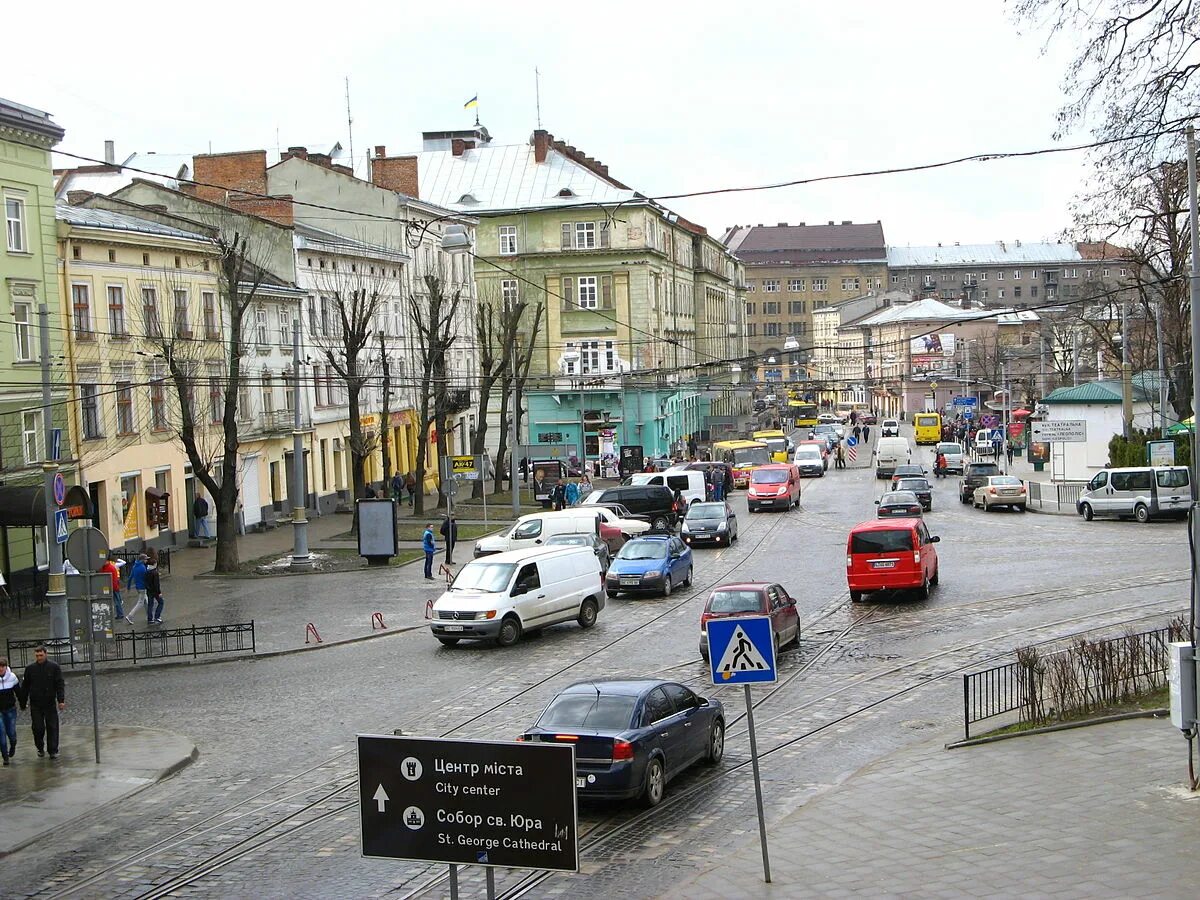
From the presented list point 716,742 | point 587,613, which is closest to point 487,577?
point 587,613

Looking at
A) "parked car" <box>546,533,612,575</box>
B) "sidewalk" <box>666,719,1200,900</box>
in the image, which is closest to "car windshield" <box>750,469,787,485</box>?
"parked car" <box>546,533,612,575</box>

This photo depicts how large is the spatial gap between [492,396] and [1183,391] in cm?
4256

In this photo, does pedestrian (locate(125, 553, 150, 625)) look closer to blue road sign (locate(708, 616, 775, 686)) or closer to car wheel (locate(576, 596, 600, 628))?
car wheel (locate(576, 596, 600, 628))

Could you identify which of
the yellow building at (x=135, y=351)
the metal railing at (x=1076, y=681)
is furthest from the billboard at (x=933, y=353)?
the metal railing at (x=1076, y=681)

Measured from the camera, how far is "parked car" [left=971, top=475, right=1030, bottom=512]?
52.9 meters

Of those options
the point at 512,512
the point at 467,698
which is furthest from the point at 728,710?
the point at 512,512

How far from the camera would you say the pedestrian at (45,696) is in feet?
61.4

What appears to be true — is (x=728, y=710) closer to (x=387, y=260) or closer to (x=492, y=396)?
(x=387, y=260)

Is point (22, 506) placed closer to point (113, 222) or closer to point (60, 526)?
point (60, 526)

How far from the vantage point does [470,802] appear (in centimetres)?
822

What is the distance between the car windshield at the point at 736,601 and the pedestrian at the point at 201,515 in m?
28.0

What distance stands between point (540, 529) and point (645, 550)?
664cm

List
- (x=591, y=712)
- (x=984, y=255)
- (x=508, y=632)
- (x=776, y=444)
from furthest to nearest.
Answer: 1. (x=984, y=255)
2. (x=776, y=444)
3. (x=508, y=632)
4. (x=591, y=712)

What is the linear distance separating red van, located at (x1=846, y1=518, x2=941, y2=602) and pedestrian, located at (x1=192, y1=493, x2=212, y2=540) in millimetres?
25975
